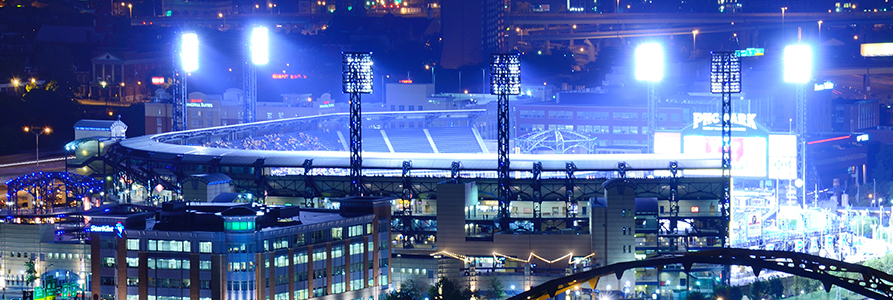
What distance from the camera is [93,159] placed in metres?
107

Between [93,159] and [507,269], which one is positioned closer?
[507,269]

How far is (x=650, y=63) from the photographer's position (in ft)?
438

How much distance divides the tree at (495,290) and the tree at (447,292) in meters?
1.43

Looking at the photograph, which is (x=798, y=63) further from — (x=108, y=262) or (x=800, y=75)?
(x=108, y=262)

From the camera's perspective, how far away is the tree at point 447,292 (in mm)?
73000

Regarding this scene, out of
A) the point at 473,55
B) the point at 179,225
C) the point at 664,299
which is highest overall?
the point at 473,55

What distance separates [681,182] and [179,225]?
3350 centimetres

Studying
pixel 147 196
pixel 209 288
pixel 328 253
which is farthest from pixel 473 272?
pixel 147 196

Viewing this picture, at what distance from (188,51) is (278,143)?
13.0 m

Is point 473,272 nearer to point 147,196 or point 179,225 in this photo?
point 179,225

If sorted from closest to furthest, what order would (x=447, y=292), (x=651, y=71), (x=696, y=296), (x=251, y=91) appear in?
(x=447, y=292) < (x=696, y=296) < (x=651, y=71) < (x=251, y=91)

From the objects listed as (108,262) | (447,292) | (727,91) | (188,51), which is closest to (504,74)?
(727,91)

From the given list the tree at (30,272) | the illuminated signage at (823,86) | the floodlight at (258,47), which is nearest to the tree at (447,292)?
the tree at (30,272)

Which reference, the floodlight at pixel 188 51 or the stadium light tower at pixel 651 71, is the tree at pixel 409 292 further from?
the stadium light tower at pixel 651 71
